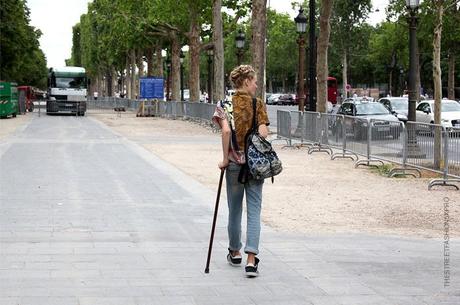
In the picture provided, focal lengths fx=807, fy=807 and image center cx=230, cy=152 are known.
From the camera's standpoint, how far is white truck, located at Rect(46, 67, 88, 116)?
50938 millimetres

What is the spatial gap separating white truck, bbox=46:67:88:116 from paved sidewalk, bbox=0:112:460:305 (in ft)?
129

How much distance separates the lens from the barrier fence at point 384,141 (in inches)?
536

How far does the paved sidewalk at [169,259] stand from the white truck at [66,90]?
39.3 metres

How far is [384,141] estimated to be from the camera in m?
16.5

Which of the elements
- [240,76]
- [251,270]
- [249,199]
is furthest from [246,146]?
[251,270]

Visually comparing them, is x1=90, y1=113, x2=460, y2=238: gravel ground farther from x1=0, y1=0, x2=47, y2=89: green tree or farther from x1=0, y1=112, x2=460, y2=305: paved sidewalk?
x1=0, y1=0, x2=47, y2=89: green tree

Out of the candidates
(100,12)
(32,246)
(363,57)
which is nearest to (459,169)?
(32,246)

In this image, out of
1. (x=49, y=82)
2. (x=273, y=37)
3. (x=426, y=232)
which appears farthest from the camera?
(x=273, y=37)

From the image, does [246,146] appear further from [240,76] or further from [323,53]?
[323,53]

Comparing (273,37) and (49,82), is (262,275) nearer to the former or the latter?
(49,82)

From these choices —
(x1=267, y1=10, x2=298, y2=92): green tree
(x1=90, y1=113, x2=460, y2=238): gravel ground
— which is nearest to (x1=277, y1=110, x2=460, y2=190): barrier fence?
(x1=90, y1=113, x2=460, y2=238): gravel ground

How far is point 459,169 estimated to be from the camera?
43.9ft

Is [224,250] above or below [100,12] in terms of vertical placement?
below

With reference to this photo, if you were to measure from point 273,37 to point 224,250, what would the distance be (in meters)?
91.7
